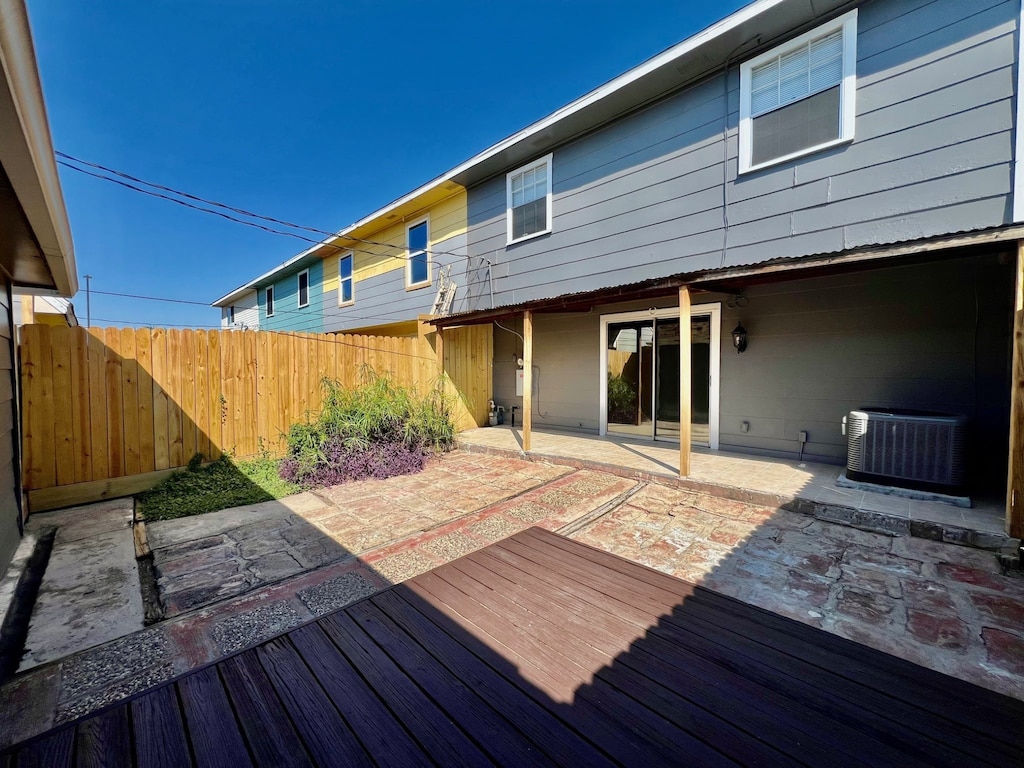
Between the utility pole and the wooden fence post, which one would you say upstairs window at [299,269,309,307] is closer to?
the utility pole

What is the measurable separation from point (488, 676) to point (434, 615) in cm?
57

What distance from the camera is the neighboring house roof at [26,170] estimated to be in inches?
46.1

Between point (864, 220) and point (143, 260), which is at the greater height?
point (143, 260)

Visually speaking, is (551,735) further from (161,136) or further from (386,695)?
(161,136)

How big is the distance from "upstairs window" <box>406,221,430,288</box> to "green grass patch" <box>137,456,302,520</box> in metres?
5.05

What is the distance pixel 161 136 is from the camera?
775 cm

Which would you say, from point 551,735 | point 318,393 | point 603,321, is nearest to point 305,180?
point 318,393

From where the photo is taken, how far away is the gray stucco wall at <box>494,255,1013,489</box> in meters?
4.03

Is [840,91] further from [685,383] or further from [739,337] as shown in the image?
[685,383]

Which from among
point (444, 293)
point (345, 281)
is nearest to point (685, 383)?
point (444, 293)

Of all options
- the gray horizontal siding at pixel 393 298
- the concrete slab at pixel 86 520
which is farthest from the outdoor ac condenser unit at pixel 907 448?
the concrete slab at pixel 86 520

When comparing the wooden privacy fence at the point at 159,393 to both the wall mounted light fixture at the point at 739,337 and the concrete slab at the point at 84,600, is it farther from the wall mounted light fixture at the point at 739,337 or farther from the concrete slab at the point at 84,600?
the wall mounted light fixture at the point at 739,337

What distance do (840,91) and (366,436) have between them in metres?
6.75

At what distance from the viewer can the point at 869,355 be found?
15.3ft
